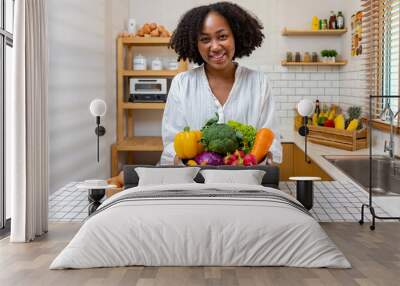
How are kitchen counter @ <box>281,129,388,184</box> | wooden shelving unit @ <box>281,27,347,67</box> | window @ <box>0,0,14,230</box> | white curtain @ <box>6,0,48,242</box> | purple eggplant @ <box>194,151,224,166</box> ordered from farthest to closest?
wooden shelving unit @ <box>281,27,347,67</box> < kitchen counter @ <box>281,129,388,184</box> < window @ <box>0,0,14,230</box> < purple eggplant @ <box>194,151,224,166</box> < white curtain @ <box>6,0,48,242</box>

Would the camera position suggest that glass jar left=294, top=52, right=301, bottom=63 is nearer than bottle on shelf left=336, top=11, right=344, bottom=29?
No

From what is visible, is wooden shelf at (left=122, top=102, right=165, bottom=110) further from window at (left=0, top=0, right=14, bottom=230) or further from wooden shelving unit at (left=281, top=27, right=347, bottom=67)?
window at (left=0, top=0, right=14, bottom=230)

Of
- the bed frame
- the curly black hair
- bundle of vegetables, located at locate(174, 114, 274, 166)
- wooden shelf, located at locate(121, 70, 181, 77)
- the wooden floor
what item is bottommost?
the wooden floor

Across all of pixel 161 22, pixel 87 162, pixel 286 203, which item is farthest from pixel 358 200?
pixel 161 22

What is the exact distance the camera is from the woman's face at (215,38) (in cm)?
454

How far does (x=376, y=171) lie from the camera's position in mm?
6035

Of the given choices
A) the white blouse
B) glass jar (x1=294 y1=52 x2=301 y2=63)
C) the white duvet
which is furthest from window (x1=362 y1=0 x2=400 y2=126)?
the white duvet

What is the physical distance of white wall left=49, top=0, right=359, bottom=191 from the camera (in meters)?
7.14

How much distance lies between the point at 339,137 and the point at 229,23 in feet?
9.49

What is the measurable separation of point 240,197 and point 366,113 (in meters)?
3.82

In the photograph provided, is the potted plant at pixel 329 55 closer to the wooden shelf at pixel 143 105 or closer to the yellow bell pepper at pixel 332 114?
the yellow bell pepper at pixel 332 114

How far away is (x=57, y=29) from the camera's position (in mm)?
7184

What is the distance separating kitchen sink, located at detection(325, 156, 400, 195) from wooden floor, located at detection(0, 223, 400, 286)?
1.58 meters

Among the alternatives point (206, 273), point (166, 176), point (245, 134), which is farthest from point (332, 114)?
point (206, 273)
